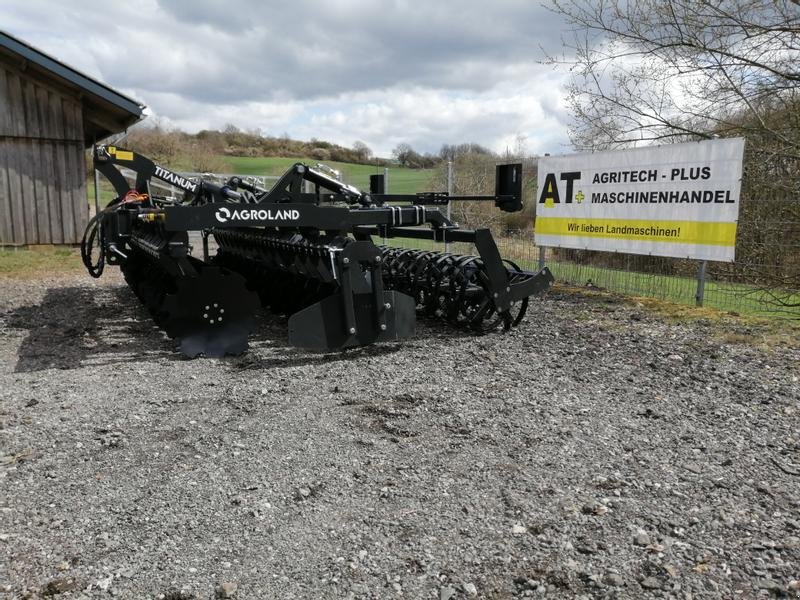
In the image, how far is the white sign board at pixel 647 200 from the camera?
805 cm

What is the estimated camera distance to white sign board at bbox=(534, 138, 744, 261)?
8.05m

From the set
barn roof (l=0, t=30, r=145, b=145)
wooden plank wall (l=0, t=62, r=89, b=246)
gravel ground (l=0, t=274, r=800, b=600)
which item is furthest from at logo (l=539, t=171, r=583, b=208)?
wooden plank wall (l=0, t=62, r=89, b=246)

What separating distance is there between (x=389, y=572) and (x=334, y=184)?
4.70m

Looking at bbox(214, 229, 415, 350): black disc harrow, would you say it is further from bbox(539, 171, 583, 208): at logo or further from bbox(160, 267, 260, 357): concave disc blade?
bbox(539, 171, 583, 208): at logo

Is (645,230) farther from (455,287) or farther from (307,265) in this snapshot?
(307,265)

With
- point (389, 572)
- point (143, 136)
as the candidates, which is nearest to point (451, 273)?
point (389, 572)

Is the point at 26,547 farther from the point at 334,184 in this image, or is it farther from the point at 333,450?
the point at 334,184

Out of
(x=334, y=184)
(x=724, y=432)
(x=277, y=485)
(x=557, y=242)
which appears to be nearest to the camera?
(x=277, y=485)

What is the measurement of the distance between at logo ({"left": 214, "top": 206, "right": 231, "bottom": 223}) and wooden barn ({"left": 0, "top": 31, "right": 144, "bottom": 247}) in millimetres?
8581

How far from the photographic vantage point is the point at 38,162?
541 inches

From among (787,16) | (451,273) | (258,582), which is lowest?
(258,582)

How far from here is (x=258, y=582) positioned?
2564 millimetres

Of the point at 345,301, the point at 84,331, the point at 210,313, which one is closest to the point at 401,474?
the point at 345,301

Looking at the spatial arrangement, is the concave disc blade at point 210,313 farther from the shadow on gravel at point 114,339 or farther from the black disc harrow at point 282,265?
the black disc harrow at point 282,265
